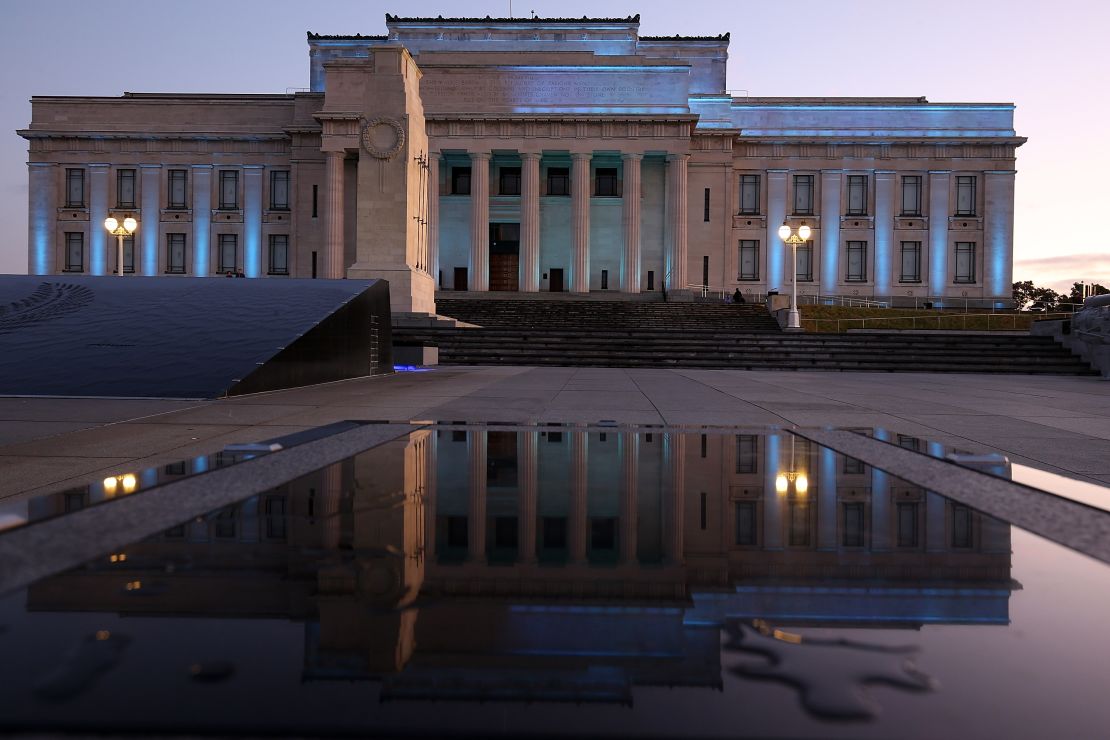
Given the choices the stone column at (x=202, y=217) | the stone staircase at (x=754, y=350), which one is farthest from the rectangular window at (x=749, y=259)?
the stone column at (x=202, y=217)

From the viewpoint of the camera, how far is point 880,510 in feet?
10.1

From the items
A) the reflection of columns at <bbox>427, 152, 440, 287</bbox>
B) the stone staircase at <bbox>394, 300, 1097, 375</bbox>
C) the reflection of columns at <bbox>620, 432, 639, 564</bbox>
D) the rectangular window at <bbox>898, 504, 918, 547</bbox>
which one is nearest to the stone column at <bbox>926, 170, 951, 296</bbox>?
the stone staircase at <bbox>394, 300, 1097, 375</bbox>

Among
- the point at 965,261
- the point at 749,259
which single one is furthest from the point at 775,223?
the point at 965,261

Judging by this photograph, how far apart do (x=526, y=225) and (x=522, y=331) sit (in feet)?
88.6

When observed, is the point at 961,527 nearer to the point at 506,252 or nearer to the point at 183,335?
the point at 183,335

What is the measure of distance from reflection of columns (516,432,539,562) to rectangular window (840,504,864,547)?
3.51ft

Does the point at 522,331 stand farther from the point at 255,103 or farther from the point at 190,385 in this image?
the point at 255,103

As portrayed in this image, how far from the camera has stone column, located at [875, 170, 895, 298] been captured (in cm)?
5419

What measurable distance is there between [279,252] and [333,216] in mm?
7700

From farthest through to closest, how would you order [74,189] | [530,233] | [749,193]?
[749,193] < [74,189] < [530,233]

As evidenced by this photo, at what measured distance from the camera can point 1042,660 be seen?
1.57 metres

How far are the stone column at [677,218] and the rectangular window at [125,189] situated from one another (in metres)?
38.3

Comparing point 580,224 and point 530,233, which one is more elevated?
point 580,224

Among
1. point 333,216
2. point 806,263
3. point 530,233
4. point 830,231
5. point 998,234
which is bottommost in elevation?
point 806,263
